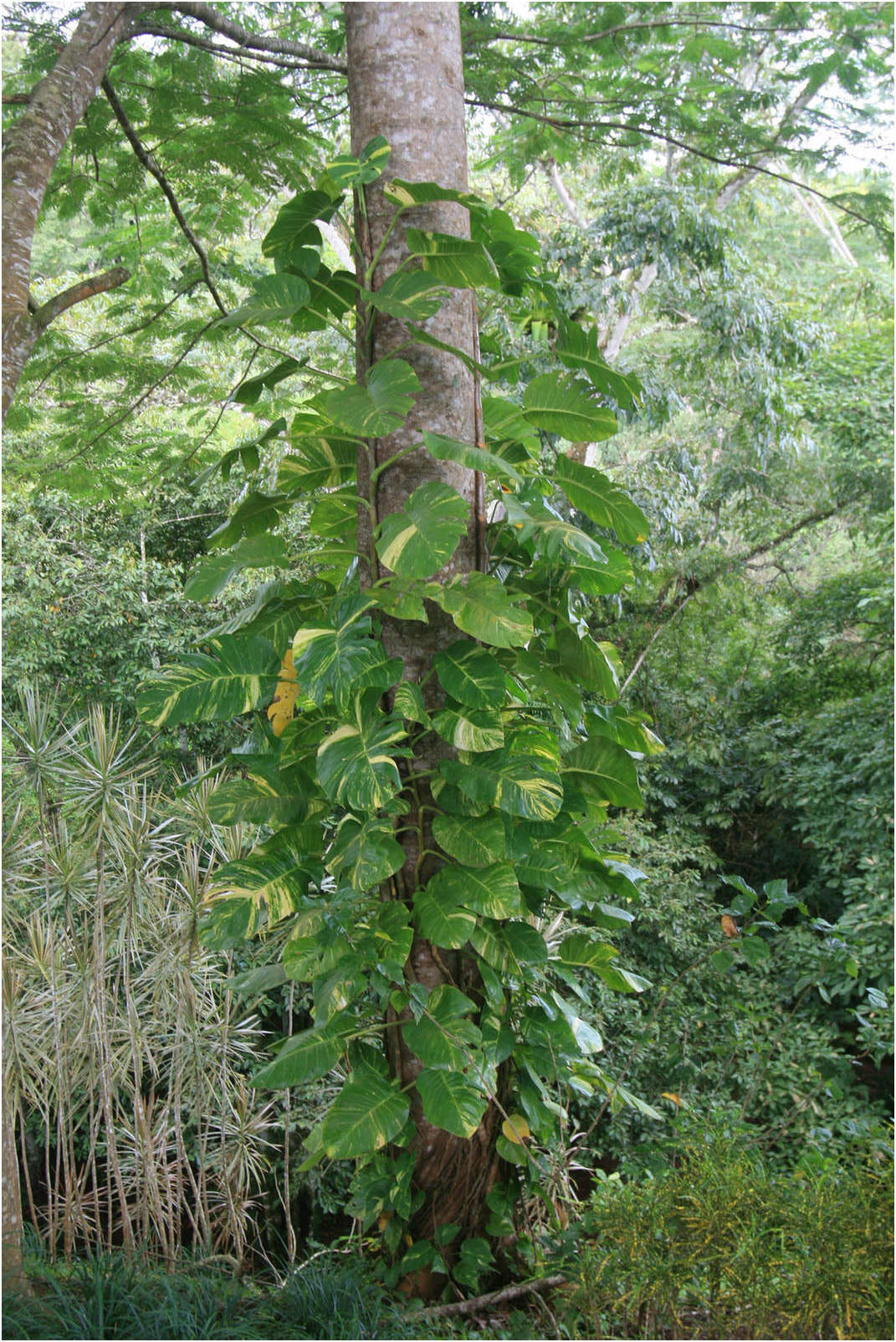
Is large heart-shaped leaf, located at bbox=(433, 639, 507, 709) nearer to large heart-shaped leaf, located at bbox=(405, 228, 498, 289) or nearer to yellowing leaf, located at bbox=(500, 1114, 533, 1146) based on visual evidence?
large heart-shaped leaf, located at bbox=(405, 228, 498, 289)

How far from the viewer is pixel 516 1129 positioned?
65.7 inches

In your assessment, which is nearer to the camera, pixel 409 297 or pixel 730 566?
pixel 409 297

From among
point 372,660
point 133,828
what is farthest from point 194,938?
point 372,660

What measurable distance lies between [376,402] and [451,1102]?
104cm

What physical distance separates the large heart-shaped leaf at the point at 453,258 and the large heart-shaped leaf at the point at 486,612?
49 cm

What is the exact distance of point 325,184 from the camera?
1.63 m

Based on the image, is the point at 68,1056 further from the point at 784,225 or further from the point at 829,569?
the point at 784,225

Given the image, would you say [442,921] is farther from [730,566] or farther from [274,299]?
[730,566]

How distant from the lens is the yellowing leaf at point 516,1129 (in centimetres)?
166

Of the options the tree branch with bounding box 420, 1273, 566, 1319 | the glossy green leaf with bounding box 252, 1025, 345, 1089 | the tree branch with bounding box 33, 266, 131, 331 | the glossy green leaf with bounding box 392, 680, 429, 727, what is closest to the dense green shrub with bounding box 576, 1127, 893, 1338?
the tree branch with bounding box 420, 1273, 566, 1319

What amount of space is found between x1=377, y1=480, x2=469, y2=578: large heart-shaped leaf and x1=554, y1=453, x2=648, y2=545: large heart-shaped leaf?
1.07 feet

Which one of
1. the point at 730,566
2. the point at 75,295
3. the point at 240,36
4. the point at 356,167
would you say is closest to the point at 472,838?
the point at 356,167

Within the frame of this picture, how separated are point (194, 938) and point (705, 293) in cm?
442

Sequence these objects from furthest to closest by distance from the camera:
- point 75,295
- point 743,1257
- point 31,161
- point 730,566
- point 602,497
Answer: point 730,566 → point 75,295 → point 31,161 → point 602,497 → point 743,1257
